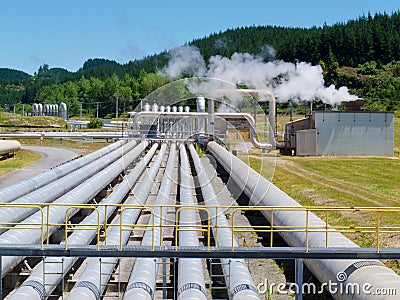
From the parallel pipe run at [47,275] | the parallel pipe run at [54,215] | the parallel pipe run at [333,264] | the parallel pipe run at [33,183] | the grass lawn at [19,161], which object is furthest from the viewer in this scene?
the grass lawn at [19,161]

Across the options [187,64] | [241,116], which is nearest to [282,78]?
[241,116]

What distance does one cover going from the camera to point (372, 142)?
4797 centimetres

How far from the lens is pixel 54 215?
705 inches

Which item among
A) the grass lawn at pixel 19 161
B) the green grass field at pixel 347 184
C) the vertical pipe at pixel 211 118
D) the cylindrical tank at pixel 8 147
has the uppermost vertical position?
the vertical pipe at pixel 211 118

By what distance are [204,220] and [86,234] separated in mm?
6027

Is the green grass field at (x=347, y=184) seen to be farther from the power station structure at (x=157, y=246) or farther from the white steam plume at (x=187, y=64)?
the white steam plume at (x=187, y=64)

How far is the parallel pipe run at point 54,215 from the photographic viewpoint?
13648mm

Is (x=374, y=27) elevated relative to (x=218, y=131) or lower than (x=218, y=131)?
elevated

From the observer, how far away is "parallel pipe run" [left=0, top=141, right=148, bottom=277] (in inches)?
537

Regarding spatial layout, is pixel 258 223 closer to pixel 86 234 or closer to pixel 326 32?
pixel 86 234

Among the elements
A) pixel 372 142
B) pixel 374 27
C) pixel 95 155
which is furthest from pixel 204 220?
pixel 374 27

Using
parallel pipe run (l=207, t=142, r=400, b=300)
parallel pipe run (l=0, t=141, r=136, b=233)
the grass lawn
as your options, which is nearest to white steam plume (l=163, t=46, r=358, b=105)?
the grass lawn

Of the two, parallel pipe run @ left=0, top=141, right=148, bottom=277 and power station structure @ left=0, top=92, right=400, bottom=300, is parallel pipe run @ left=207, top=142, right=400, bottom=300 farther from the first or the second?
parallel pipe run @ left=0, top=141, right=148, bottom=277

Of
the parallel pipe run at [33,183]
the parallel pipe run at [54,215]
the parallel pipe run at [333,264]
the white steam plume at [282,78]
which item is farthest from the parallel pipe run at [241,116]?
the parallel pipe run at [333,264]
